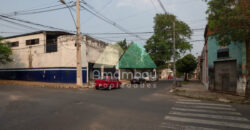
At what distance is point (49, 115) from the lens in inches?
251

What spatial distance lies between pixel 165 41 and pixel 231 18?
23.8m

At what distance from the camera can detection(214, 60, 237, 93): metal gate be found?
42.9ft

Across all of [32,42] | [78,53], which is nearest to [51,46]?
[32,42]

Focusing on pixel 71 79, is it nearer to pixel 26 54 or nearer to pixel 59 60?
pixel 59 60

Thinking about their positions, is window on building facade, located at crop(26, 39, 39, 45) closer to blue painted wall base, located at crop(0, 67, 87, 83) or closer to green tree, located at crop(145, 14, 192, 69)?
blue painted wall base, located at crop(0, 67, 87, 83)

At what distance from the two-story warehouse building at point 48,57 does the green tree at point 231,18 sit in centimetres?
1793

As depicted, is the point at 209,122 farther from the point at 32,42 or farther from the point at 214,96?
the point at 32,42

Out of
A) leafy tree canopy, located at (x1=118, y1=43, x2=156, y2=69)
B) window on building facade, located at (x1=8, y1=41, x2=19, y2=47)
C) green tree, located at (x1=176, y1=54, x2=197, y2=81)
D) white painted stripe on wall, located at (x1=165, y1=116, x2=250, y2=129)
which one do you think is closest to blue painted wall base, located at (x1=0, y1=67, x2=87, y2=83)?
window on building facade, located at (x1=8, y1=41, x2=19, y2=47)

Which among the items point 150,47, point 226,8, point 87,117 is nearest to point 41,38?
point 150,47

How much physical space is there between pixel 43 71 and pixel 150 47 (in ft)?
73.9

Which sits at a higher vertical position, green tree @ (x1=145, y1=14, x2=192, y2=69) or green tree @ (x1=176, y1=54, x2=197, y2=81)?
green tree @ (x1=145, y1=14, x2=192, y2=69)

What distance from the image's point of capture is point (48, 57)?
83.1 ft

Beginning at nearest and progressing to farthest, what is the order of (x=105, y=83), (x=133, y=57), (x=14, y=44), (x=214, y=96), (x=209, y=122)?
(x=209, y=122) → (x=214, y=96) → (x=105, y=83) → (x=14, y=44) → (x=133, y=57)

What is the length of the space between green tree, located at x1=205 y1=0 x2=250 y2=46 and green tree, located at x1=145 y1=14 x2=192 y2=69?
70.8 ft
